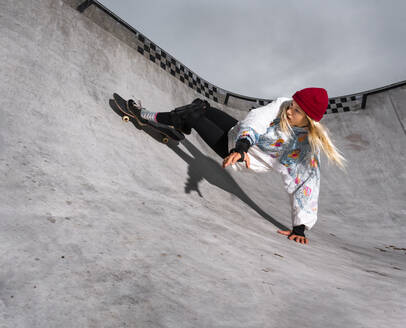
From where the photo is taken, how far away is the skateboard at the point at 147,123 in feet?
10.3

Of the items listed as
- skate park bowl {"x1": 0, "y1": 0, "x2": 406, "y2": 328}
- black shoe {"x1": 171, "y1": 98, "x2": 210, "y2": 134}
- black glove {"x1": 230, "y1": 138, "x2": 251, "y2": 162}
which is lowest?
skate park bowl {"x1": 0, "y1": 0, "x2": 406, "y2": 328}

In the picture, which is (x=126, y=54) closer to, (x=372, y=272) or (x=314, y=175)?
(x=314, y=175)

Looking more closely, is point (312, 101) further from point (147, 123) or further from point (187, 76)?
point (187, 76)

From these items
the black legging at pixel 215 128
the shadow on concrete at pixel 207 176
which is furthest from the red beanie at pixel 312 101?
the shadow on concrete at pixel 207 176

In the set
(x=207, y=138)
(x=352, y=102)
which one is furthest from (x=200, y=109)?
(x=352, y=102)

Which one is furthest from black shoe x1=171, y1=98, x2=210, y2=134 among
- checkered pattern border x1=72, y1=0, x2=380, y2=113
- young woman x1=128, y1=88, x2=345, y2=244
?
checkered pattern border x1=72, y1=0, x2=380, y2=113

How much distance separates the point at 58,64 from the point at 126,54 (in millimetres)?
1709

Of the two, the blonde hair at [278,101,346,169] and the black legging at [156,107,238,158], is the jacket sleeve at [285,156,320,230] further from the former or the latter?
the black legging at [156,107,238,158]

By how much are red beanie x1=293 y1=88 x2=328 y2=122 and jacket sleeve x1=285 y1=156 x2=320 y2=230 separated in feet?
1.44

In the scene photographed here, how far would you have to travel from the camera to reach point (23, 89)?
7.41ft

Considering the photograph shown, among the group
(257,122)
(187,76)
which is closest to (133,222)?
(257,122)

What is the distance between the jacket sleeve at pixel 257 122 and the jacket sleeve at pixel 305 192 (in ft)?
1.70

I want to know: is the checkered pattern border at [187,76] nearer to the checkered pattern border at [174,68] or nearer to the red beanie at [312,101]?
the checkered pattern border at [174,68]

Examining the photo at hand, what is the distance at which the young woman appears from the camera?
2051 mm
